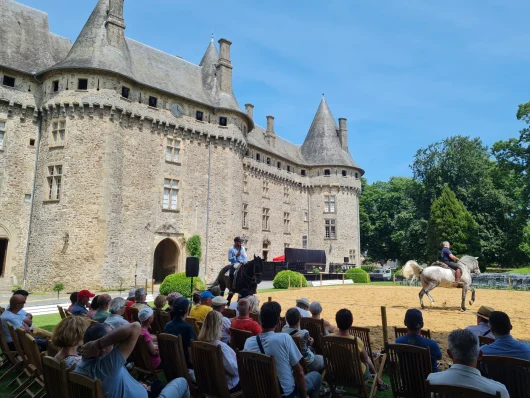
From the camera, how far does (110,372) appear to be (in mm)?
3301

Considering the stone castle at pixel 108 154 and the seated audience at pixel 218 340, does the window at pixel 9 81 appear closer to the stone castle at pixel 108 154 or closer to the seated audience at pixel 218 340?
the stone castle at pixel 108 154

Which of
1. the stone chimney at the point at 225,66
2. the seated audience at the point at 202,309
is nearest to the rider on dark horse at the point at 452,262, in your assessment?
the seated audience at the point at 202,309

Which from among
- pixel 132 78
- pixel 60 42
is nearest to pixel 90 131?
pixel 132 78

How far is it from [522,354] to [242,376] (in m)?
3.12

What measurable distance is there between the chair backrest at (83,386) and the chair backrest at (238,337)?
2.62 meters

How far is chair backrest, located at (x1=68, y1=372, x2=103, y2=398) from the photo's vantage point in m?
2.97

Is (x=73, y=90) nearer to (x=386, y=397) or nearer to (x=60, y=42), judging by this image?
(x=60, y=42)

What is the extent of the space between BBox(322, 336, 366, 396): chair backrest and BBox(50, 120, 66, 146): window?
78.5ft

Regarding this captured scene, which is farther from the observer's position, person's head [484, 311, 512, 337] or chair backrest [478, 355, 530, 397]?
person's head [484, 311, 512, 337]

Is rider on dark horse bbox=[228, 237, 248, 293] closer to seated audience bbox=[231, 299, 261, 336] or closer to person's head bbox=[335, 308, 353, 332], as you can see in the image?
seated audience bbox=[231, 299, 261, 336]

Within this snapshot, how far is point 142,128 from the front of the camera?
26703mm

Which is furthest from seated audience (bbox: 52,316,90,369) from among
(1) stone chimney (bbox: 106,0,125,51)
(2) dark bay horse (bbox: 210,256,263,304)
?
(1) stone chimney (bbox: 106,0,125,51)

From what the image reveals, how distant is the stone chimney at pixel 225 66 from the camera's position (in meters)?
31.8

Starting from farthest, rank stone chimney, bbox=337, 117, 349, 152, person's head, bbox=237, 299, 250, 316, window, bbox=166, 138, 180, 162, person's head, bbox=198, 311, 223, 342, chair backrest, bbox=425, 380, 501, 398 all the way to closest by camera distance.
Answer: stone chimney, bbox=337, 117, 349, 152
window, bbox=166, 138, 180, 162
person's head, bbox=237, 299, 250, 316
person's head, bbox=198, 311, 223, 342
chair backrest, bbox=425, 380, 501, 398
